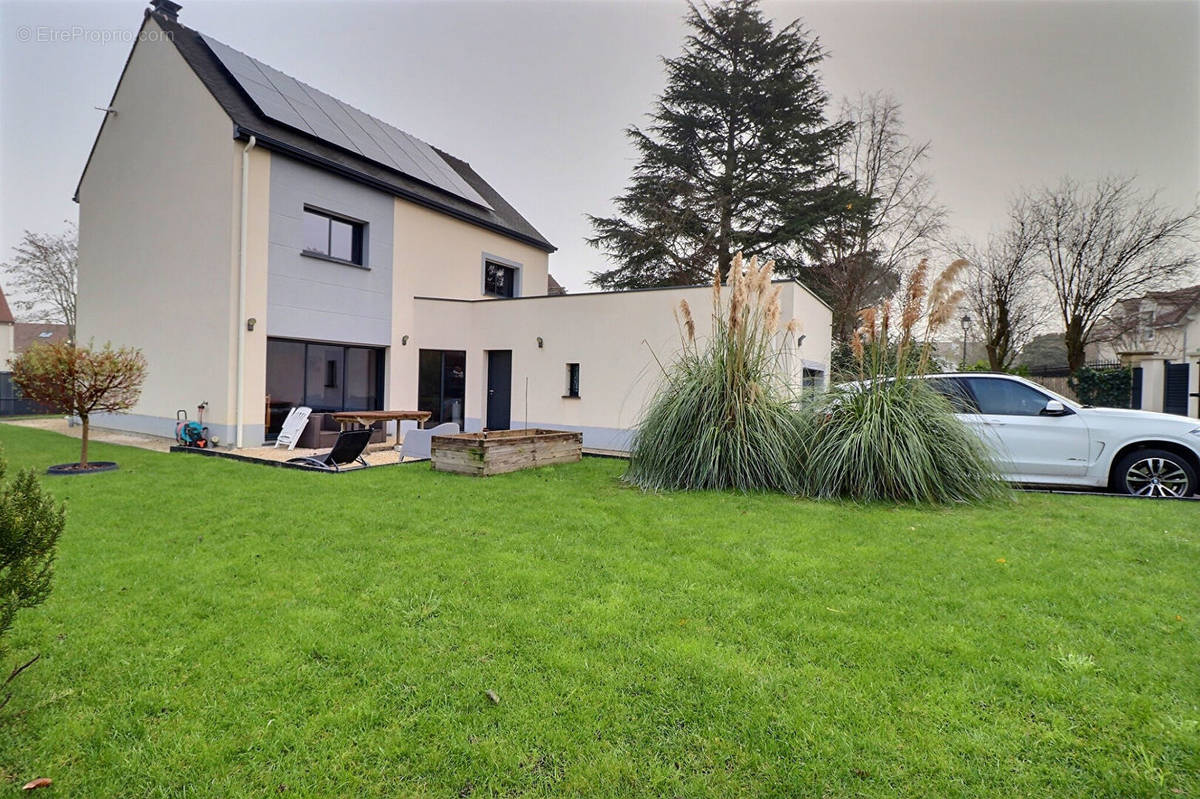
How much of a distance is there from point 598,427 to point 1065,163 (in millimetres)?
16979

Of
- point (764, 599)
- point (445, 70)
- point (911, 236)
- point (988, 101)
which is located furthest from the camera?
point (911, 236)

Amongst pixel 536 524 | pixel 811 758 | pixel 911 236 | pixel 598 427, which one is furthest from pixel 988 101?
pixel 811 758

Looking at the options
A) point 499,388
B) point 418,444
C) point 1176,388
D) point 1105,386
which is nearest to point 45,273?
point 499,388

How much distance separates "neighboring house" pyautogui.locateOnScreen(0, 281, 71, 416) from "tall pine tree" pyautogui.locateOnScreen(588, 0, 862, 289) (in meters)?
16.2

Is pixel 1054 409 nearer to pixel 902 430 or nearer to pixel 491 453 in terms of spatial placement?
pixel 902 430

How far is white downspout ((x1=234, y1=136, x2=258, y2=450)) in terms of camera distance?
8820mm

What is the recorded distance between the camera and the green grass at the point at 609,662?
1.66m

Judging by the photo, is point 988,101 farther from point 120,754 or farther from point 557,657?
point 120,754

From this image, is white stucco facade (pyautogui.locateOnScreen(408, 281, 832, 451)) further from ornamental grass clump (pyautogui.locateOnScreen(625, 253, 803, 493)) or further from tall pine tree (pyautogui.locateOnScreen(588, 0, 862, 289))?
tall pine tree (pyautogui.locateOnScreen(588, 0, 862, 289))

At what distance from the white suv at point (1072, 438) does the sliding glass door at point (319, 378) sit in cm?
1020

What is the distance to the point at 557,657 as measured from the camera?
229cm

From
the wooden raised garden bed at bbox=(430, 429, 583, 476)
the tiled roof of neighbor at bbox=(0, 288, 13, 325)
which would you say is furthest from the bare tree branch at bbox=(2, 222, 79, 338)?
the wooden raised garden bed at bbox=(430, 429, 583, 476)

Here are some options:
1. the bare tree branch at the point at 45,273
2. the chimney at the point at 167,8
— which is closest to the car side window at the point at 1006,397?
the chimney at the point at 167,8

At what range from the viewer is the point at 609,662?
7.43ft
